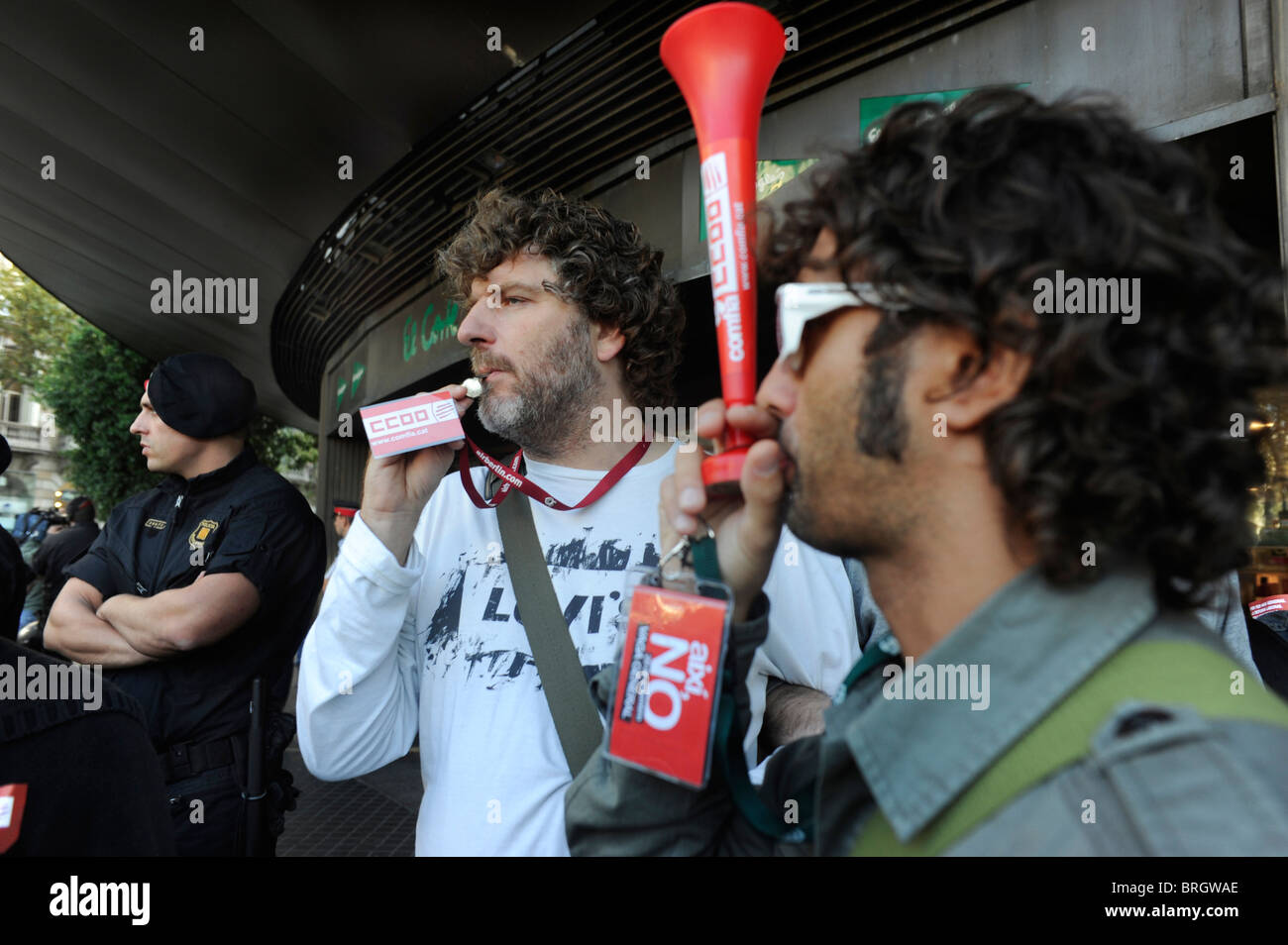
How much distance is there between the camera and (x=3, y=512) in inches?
1002

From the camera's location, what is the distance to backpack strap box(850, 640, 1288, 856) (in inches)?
31.9

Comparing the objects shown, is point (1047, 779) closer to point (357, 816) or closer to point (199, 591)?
point (199, 591)

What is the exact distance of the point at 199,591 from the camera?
8.60ft

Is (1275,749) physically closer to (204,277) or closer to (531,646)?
(531,646)

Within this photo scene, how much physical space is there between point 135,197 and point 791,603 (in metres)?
11.0

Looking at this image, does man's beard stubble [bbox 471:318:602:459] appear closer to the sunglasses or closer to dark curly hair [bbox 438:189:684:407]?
dark curly hair [bbox 438:189:684:407]

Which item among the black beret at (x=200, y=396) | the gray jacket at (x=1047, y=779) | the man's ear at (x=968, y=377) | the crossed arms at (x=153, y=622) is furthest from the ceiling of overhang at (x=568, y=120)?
the gray jacket at (x=1047, y=779)

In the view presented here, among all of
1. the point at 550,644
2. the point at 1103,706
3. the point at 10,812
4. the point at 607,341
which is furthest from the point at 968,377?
the point at 10,812

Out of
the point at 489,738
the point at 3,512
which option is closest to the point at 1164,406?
the point at 489,738

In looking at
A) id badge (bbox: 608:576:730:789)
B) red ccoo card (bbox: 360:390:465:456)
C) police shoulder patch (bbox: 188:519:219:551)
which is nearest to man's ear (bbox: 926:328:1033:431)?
id badge (bbox: 608:576:730:789)

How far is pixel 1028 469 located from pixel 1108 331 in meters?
0.19

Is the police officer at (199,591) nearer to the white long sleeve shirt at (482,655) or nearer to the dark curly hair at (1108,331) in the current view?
the white long sleeve shirt at (482,655)

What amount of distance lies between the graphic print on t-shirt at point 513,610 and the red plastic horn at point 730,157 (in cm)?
57

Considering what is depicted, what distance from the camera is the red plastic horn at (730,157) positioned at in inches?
52.2
